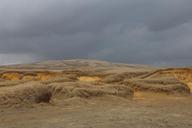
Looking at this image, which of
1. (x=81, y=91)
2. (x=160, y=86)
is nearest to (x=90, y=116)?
(x=81, y=91)

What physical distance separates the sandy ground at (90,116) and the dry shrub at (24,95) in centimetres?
47

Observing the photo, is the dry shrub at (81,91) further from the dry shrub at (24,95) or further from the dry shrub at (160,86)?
the dry shrub at (160,86)

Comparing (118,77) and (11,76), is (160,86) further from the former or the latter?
(11,76)

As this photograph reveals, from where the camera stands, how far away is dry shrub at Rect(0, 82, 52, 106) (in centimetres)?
2552

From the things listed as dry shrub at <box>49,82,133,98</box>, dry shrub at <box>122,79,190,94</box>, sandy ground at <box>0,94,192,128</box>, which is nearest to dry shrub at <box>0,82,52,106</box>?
sandy ground at <box>0,94,192,128</box>

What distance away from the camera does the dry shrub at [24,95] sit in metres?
25.5

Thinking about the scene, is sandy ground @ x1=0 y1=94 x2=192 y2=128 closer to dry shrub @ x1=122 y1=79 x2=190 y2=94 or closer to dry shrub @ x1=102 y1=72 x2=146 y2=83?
dry shrub @ x1=122 y1=79 x2=190 y2=94

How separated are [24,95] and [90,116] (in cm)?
539

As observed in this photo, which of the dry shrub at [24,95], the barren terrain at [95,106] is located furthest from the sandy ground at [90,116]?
the dry shrub at [24,95]

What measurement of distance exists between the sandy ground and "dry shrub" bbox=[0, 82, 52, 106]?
1.53 feet

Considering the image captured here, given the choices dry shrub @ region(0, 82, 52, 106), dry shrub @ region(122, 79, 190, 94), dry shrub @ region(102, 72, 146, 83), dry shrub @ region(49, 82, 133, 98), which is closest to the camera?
dry shrub @ region(0, 82, 52, 106)

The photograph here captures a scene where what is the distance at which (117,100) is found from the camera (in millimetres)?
29812

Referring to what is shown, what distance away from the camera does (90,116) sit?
2203 centimetres

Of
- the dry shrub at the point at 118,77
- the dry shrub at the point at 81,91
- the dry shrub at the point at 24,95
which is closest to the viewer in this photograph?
the dry shrub at the point at 24,95
